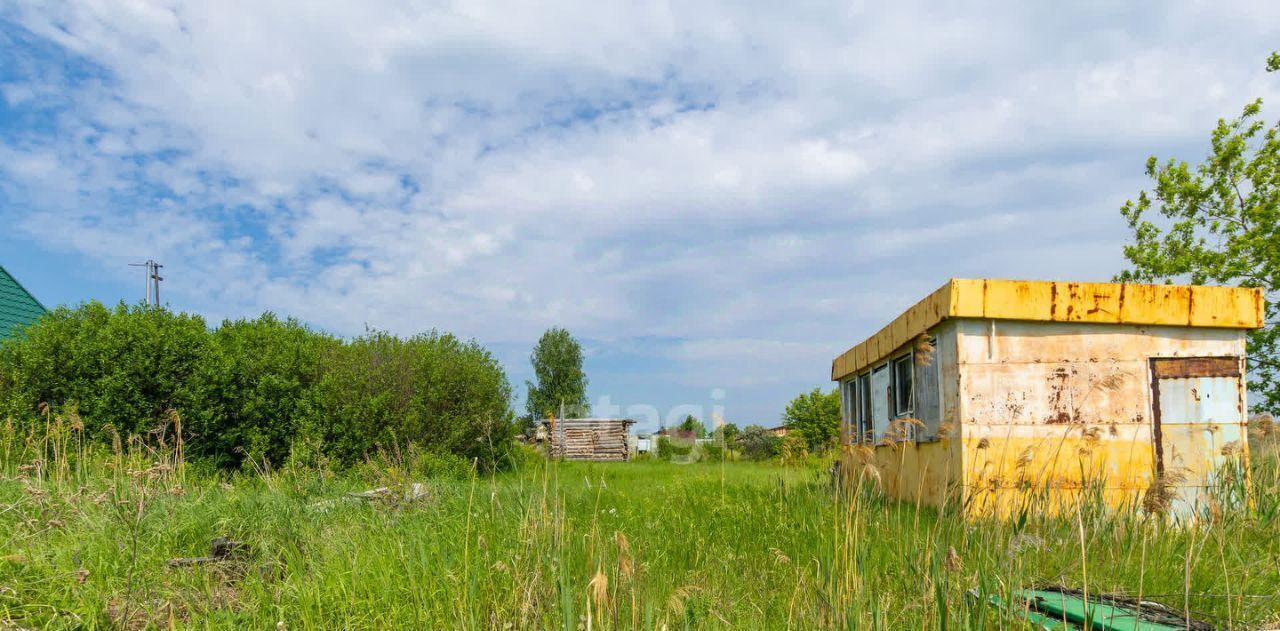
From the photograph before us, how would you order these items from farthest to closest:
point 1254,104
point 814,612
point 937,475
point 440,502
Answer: point 1254,104, point 937,475, point 440,502, point 814,612

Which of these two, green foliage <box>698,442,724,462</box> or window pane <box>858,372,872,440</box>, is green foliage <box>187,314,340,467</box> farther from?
window pane <box>858,372,872,440</box>

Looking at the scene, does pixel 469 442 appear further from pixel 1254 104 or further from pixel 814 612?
pixel 1254 104

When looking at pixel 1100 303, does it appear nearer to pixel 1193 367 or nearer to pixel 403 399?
pixel 1193 367

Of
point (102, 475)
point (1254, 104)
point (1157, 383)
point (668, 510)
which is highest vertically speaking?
point (1254, 104)

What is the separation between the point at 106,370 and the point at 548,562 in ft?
44.9

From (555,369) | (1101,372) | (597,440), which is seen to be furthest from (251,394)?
(555,369)

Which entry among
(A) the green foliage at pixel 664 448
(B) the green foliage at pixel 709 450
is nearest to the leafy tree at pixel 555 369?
(A) the green foliage at pixel 664 448

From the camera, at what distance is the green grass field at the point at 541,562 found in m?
3.81

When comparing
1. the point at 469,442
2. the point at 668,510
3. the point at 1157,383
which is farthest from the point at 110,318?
the point at 1157,383

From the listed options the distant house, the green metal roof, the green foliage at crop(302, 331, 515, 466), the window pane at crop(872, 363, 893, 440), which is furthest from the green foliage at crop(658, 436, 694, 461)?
the green metal roof

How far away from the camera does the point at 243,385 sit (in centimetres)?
1557

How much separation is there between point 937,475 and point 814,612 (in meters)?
6.15

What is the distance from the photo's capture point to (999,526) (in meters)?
4.06

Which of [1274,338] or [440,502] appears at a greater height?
[1274,338]
